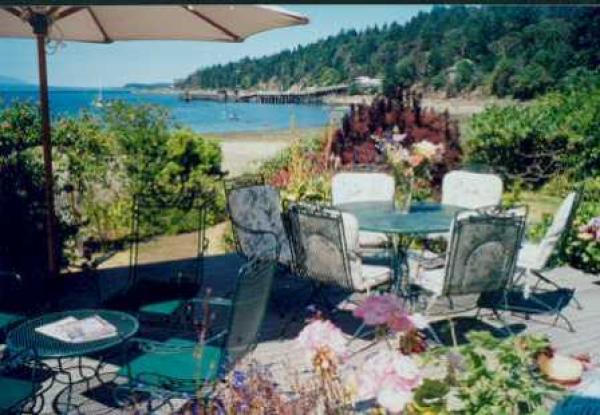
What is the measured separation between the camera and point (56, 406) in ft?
12.5

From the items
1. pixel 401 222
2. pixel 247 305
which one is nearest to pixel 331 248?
pixel 401 222

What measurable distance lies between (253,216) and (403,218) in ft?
4.97

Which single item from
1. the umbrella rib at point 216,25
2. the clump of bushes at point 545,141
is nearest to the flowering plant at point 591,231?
the umbrella rib at point 216,25

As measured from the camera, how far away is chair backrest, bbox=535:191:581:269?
16.7 ft

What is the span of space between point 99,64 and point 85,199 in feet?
205

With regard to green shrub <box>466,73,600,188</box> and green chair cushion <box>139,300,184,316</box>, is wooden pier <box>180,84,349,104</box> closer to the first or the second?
green shrub <box>466,73,600,188</box>

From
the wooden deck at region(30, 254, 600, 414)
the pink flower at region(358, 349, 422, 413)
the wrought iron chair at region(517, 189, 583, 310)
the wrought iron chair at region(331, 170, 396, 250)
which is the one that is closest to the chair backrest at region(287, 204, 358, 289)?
the wooden deck at region(30, 254, 600, 414)

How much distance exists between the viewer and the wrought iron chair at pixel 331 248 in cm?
459

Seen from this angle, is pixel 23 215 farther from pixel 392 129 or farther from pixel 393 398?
pixel 392 129

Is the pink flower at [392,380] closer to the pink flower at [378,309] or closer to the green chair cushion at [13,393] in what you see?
the pink flower at [378,309]

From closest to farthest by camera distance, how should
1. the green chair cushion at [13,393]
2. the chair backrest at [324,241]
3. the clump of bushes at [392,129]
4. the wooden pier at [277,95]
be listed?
the green chair cushion at [13,393] < the chair backrest at [324,241] < the clump of bushes at [392,129] < the wooden pier at [277,95]

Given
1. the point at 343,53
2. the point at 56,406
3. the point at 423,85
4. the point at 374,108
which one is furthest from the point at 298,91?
the point at 56,406

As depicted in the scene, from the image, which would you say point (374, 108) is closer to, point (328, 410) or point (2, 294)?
point (2, 294)

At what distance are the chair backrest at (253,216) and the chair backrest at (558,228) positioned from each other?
216cm
